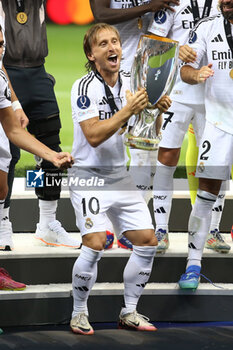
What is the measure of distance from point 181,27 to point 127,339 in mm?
1758

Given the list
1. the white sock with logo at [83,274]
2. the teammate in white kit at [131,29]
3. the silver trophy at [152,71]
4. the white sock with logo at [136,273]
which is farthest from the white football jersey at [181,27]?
the white sock with logo at [83,274]

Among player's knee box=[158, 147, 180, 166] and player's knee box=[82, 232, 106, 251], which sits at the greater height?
player's knee box=[158, 147, 180, 166]

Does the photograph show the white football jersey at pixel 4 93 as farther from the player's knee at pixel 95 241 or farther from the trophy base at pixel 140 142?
the player's knee at pixel 95 241

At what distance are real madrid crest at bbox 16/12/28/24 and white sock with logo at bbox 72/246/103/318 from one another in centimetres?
137

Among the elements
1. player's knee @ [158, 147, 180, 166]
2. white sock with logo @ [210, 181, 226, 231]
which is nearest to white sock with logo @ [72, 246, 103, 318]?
player's knee @ [158, 147, 180, 166]

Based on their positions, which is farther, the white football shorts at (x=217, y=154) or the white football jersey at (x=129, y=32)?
the white football jersey at (x=129, y=32)

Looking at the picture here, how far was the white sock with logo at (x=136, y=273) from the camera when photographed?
14.1 ft

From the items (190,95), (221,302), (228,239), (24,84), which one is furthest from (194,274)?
(24,84)

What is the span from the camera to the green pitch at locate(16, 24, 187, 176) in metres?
9.27

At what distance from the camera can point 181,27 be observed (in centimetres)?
491

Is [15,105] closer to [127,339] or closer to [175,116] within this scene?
[175,116]

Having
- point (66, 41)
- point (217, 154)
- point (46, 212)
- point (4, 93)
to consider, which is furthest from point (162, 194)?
point (66, 41)

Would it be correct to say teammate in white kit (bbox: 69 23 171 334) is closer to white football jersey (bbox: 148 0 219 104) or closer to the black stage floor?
the black stage floor

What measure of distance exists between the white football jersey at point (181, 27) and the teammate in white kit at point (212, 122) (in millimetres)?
167
